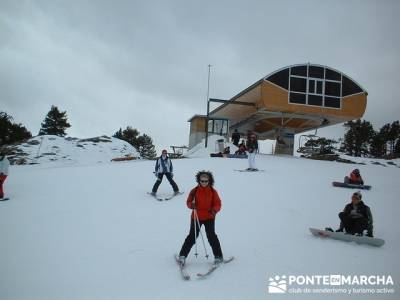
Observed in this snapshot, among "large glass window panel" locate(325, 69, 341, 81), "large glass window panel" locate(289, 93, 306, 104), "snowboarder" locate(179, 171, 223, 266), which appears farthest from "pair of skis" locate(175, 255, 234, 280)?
"large glass window panel" locate(325, 69, 341, 81)

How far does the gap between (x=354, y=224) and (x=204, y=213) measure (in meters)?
3.72

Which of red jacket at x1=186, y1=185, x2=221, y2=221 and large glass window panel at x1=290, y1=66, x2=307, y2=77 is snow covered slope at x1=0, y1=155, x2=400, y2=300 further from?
large glass window panel at x1=290, y1=66, x2=307, y2=77

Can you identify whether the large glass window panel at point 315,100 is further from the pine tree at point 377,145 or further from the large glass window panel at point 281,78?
the pine tree at point 377,145

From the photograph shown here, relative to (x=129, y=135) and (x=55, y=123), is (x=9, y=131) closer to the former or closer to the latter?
(x=55, y=123)

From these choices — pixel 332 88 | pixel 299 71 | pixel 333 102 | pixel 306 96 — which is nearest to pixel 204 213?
pixel 306 96

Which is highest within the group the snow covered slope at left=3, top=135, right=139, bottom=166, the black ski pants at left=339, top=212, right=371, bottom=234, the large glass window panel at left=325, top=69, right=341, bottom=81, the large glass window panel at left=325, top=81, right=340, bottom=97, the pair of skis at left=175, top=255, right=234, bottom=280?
the large glass window panel at left=325, top=69, right=341, bottom=81

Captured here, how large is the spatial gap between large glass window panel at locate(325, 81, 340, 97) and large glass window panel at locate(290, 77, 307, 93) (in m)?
1.99

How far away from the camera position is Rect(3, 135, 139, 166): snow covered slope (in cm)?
2658

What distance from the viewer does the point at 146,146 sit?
66875 millimetres

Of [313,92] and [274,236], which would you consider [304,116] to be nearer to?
[313,92]

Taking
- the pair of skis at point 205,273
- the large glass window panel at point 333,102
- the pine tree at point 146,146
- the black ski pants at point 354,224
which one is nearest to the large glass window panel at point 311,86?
the large glass window panel at point 333,102

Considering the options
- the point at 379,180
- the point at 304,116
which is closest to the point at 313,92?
the point at 304,116

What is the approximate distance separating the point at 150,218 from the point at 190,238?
10.6 feet

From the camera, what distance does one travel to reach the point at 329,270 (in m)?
5.86
